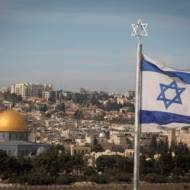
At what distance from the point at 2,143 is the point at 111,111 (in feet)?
265

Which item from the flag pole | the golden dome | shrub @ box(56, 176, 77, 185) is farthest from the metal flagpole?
the golden dome

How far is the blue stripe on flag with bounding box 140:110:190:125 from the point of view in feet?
13.0

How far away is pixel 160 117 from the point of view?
399 cm

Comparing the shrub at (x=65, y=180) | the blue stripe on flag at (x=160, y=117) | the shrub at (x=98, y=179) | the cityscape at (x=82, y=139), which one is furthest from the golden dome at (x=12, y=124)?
the blue stripe on flag at (x=160, y=117)

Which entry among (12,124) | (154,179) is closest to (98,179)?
(154,179)

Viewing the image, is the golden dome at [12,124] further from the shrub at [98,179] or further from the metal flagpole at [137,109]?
the metal flagpole at [137,109]

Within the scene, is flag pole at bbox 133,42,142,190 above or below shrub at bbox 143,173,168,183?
above

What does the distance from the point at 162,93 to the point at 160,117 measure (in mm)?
152

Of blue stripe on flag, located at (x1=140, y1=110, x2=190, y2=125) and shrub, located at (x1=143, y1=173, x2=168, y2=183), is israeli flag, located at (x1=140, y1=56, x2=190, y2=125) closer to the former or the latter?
blue stripe on flag, located at (x1=140, y1=110, x2=190, y2=125)

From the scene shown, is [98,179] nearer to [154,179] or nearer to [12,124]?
[154,179]

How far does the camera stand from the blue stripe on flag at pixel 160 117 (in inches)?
156

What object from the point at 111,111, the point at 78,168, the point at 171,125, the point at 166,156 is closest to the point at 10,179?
the point at 78,168

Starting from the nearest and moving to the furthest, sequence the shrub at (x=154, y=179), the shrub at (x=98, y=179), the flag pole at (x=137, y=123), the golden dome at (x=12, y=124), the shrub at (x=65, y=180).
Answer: the flag pole at (x=137, y=123) → the shrub at (x=65, y=180) → the shrub at (x=98, y=179) → the shrub at (x=154, y=179) → the golden dome at (x=12, y=124)

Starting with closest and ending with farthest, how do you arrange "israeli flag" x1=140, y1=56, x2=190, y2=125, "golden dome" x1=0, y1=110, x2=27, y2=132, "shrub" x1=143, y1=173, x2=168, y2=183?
"israeli flag" x1=140, y1=56, x2=190, y2=125 → "shrub" x1=143, y1=173, x2=168, y2=183 → "golden dome" x1=0, y1=110, x2=27, y2=132
